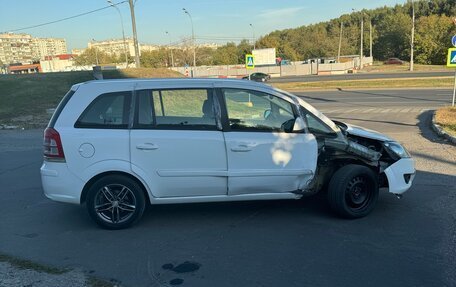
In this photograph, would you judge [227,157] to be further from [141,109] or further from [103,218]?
[103,218]

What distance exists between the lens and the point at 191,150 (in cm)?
461

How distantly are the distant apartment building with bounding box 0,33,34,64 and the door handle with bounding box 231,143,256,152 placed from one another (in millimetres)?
144673

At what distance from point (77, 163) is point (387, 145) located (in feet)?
12.5

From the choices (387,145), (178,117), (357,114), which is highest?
(178,117)

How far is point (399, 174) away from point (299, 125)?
146 centimetres

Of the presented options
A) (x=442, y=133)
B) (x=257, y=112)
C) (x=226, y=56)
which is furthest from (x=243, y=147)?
(x=226, y=56)

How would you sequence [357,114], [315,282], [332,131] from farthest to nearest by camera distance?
[357,114] < [332,131] < [315,282]

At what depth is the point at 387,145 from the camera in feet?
17.1

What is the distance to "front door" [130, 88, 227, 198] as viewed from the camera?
4590 mm

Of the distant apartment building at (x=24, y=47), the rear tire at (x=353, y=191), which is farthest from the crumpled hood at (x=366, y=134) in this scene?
the distant apartment building at (x=24, y=47)

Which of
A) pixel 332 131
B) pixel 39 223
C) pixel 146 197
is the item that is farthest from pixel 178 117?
pixel 39 223

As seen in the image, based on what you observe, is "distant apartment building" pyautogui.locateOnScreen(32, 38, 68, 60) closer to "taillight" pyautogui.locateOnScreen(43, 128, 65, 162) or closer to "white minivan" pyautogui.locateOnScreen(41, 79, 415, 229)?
"taillight" pyautogui.locateOnScreen(43, 128, 65, 162)

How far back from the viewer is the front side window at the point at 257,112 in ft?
15.6

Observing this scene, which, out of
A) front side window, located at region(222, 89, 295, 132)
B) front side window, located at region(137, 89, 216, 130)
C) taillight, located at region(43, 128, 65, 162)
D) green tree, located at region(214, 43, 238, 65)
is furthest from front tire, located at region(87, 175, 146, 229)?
green tree, located at region(214, 43, 238, 65)
